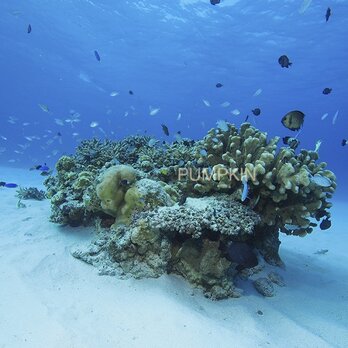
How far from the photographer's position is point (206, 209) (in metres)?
4.72

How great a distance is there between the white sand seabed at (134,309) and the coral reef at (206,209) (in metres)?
0.29

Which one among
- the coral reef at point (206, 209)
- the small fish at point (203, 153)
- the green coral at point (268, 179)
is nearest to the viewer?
the coral reef at point (206, 209)

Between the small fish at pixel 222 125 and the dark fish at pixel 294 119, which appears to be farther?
the small fish at pixel 222 125

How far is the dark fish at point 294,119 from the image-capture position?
19.4 feet

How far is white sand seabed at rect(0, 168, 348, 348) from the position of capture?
347cm

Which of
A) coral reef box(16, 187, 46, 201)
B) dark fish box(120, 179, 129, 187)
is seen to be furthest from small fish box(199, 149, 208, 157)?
coral reef box(16, 187, 46, 201)

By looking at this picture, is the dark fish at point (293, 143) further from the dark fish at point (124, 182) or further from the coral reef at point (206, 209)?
the dark fish at point (124, 182)

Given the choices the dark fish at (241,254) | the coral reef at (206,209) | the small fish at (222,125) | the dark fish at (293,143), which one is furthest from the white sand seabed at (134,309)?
the small fish at (222,125)

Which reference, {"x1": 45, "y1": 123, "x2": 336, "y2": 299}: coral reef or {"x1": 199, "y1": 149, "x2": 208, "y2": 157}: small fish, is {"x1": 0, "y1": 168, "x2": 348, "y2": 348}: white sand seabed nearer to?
{"x1": 45, "y1": 123, "x2": 336, "y2": 299}: coral reef

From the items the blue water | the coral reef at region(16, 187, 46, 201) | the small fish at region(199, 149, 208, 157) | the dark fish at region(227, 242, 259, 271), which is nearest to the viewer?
the dark fish at region(227, 242, 259, 271)

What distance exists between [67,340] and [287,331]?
2.91m

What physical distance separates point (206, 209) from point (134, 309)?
177cm

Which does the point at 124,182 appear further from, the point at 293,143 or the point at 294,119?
the point at 293,143

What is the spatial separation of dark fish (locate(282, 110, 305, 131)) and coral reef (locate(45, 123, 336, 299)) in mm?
595
